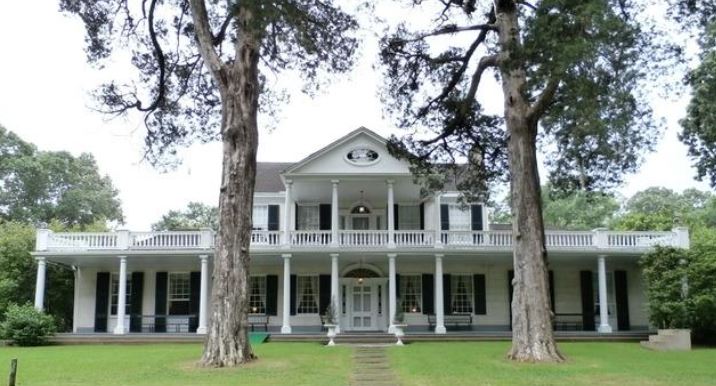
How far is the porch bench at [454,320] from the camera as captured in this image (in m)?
24.1

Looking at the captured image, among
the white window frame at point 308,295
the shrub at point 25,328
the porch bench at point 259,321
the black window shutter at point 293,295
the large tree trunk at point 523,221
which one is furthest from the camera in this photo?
the white window frame at point 308,295

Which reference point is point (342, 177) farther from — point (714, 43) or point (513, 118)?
point (714, 43)

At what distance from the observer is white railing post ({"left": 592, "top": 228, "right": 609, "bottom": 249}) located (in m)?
22.8

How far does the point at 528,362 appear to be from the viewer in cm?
1377

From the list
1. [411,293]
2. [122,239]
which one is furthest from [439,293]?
[122,239]

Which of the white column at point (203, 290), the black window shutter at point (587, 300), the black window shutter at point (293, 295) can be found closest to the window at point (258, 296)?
the black window shutter at point (293, 295)

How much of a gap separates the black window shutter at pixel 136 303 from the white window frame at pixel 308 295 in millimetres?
5659

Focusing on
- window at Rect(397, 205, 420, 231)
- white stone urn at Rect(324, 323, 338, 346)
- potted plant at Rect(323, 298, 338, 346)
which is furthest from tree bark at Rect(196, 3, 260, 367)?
window at Rect(397, 205, 420, 231)

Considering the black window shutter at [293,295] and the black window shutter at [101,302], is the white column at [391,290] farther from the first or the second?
the black window shutter at [101,302]

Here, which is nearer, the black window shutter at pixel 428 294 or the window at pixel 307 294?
the black window shutter at pixel 428 294

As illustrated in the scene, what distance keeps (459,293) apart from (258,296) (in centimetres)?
739

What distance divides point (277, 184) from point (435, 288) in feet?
24.7

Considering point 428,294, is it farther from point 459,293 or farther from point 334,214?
point 334,214

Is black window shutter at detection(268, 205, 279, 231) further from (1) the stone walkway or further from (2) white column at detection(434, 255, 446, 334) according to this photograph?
(1) the stone walkway
